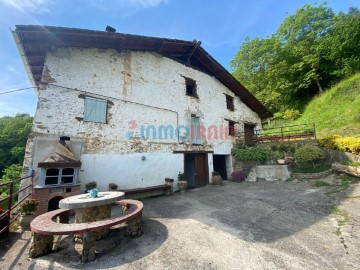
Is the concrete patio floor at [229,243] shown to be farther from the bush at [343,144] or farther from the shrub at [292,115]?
the shrub at [292,115]

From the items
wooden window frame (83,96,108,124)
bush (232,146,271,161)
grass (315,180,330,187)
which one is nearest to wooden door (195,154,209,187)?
bush (232,146,271,161)

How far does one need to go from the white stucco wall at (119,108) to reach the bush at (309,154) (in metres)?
5.17

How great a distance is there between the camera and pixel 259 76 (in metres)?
23.5

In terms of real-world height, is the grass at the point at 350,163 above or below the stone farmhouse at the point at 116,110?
below

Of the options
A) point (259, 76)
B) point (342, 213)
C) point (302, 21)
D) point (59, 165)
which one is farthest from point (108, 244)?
point (302, 21)

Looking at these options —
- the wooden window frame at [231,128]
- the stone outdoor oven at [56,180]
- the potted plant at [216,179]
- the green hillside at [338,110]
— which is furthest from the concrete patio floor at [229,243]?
the green hillside at [338,110]

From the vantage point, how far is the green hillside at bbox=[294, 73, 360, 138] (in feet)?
43.5

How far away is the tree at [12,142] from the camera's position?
88.1 feet

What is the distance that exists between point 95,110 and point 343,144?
1268 centimetres

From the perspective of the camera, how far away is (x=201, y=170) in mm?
11375

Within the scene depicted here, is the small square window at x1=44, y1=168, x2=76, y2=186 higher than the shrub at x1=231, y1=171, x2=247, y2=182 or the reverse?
higher

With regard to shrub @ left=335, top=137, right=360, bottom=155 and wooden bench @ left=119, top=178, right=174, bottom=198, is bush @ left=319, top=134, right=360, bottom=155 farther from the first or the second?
wooden bench @ left=119, top=178, right=174, bottom=198

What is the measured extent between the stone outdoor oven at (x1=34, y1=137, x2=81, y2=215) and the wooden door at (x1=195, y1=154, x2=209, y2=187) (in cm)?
692

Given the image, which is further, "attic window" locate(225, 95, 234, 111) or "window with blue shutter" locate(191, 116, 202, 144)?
"attic window" locate(225, 95, 234, 111)
